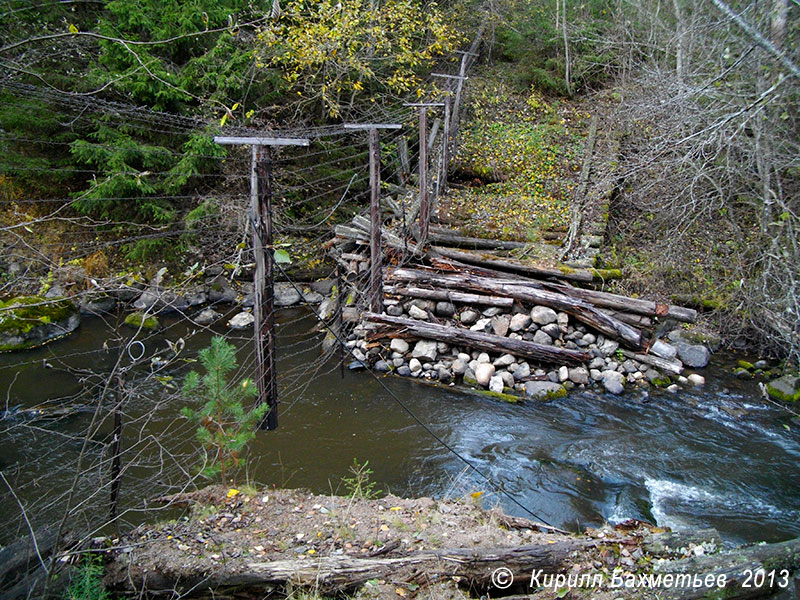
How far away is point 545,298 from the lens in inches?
395

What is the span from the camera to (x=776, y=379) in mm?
9070

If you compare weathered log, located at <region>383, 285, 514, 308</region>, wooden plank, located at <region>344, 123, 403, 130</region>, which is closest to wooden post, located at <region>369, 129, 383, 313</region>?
wooden plank, located at <region>344, 123, 403, 130</region>

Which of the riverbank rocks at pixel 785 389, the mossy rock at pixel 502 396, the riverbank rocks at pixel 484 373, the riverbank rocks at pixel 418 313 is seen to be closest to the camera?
the riverbank rocks at pixel 785 389

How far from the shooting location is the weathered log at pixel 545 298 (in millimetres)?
9680

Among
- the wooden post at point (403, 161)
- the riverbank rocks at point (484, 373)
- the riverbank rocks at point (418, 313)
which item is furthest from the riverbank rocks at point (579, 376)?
the wooden post at point (403, 161)

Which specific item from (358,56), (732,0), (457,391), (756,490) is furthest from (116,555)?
(358,56)

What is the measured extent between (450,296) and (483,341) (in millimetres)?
1294

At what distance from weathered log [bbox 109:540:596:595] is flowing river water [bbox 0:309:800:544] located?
140cm

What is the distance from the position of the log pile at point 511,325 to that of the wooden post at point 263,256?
343 cm

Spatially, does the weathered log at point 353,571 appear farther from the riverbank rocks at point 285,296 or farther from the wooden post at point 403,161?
the wooden post at point 403,161

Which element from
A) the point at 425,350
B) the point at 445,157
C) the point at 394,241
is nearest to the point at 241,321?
the point at 394,241

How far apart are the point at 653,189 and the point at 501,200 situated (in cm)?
364

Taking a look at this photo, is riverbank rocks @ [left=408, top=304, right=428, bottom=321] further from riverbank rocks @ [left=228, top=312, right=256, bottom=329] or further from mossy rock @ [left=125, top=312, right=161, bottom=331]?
mossy rock @ [left=125, top=312, right=161, bottom=331]

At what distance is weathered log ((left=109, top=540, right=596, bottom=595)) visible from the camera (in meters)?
4.04
